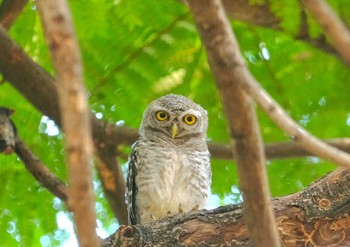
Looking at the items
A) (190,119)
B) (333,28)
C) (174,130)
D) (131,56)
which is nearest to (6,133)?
(131,56)

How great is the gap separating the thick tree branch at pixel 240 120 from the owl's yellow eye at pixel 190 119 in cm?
330

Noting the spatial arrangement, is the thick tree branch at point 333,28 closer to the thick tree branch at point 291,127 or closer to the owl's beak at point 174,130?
the thick tree branch at point 291,127

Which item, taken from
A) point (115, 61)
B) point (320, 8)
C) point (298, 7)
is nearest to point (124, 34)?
point (115, 61)

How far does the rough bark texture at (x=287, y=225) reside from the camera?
3363 millimetres

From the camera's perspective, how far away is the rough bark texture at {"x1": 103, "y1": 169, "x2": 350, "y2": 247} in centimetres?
336

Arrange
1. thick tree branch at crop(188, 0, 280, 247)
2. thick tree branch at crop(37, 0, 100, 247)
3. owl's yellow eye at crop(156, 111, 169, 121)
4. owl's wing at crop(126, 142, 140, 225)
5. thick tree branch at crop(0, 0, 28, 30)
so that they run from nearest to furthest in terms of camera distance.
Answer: thick tree branch at crop(37, 0, 100, 247), thick tree branch at crop(188, 0, 280, 247), thick tree branch at crop(0, 0, 28, 30), owl's wing at crop(126, 142, 140, 225), owl's yellow eye at crop(156, 111, 169, 121)

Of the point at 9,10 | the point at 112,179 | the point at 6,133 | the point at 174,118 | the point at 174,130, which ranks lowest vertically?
the point at 6,133

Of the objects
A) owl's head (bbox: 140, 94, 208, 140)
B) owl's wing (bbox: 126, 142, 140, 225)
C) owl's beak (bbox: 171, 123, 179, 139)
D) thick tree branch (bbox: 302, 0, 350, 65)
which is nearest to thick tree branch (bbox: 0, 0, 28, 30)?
owl's head (bbox: 140, 94, 208, 140)

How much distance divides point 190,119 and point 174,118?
0.37 meters

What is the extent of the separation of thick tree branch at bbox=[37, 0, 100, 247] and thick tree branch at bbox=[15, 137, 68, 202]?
260 cm

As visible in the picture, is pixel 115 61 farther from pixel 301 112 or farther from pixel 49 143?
pixel 301 112

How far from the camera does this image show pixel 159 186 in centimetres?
523

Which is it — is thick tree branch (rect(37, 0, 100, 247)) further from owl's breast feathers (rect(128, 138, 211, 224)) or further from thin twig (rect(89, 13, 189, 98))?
owl's breast feathers (rect(128, 138, 211, 224))

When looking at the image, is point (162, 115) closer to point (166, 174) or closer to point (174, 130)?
point (174, 130)
